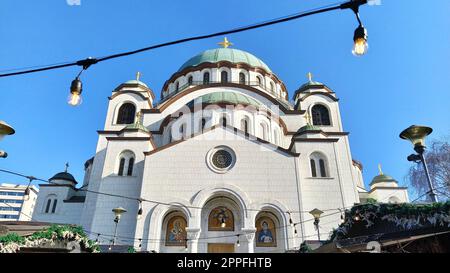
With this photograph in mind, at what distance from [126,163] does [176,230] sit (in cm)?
612

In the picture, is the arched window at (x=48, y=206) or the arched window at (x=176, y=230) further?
the arched window at (x=48, y=206)

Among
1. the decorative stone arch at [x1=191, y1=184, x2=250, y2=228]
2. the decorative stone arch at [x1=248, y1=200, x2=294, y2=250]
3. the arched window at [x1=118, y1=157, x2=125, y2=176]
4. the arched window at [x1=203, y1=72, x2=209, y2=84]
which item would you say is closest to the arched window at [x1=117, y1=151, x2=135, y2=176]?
the arched window at [x1=118, y1=157, x2=125, y2=176]

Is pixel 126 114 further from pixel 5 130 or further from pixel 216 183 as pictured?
pixel 5 130

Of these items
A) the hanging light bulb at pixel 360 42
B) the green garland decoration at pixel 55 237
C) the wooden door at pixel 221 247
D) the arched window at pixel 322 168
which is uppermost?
the arched window at pixel 322 168

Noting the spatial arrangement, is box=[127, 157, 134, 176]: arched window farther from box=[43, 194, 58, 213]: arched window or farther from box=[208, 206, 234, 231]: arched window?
box=[43, 194, 58, 213]: arched window

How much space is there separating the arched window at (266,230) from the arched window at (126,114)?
578 inches

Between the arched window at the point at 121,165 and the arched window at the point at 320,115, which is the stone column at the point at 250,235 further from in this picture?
the arched window at the point at 320,115

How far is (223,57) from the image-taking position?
31953 mm

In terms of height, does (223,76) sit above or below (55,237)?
above

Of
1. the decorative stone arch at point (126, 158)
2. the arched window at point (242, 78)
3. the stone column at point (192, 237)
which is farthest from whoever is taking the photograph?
the arched window at point (242, 78)

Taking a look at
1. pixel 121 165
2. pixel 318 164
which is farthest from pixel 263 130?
pixel 121 165

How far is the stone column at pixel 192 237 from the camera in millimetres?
16969

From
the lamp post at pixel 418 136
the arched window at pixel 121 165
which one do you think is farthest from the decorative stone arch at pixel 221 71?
the lamp post at pixel 418 136
